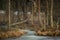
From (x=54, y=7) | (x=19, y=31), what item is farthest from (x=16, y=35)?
(x=54, y=7)

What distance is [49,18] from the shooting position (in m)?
14.2

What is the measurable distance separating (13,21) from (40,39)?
2.25 feet

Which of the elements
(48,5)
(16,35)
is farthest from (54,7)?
(16,35)

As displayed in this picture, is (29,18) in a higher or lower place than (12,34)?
higher

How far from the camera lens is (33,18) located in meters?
14.2

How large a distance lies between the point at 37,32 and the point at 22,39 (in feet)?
1.15

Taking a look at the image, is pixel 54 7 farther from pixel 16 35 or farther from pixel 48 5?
pixel 16 35

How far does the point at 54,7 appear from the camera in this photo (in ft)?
46.7

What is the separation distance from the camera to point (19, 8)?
14203 millimetres

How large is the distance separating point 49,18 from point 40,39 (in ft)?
1.59

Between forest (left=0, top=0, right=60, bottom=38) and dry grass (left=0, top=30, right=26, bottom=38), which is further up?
forest (left=0, top=0, right=60, bottom=38)

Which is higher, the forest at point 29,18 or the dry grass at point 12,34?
the forest at point 29,18

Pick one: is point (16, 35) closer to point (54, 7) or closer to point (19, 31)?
point (19, 31)

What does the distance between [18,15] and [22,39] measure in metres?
0.51
